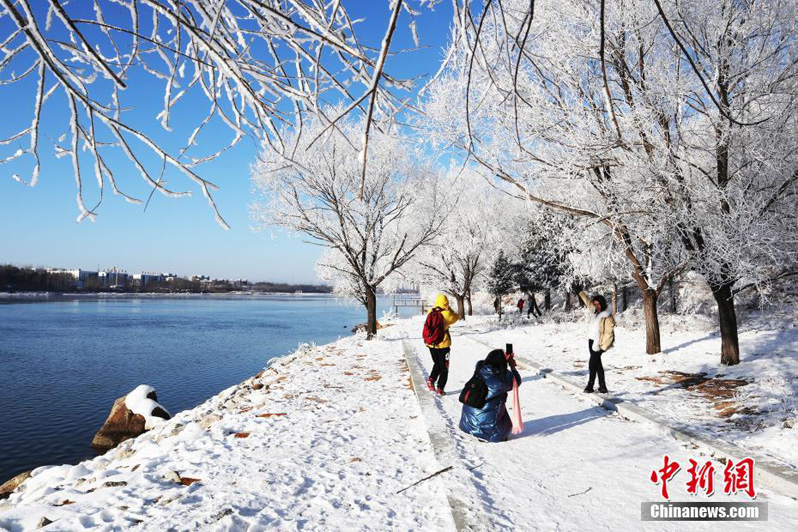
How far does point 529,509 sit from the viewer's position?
3514 mm

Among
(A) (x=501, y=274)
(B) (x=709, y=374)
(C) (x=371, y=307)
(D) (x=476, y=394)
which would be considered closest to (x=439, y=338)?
(D) (x=476, y=394)

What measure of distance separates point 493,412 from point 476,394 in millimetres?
269

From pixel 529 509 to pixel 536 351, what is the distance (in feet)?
34.0

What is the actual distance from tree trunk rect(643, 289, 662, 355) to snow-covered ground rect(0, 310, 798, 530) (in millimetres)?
2896

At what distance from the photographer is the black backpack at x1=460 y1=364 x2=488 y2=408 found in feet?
16.8

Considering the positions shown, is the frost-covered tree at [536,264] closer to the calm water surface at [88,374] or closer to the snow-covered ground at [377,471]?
the calm water surface at [88,374]

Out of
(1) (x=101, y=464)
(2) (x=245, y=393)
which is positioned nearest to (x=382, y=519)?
(1) (x=101, y=464)

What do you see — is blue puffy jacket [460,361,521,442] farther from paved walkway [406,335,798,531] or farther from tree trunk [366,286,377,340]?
tree trunk [366,286,377,340]

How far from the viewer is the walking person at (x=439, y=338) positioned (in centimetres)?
747

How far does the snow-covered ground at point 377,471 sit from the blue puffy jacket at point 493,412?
186 mm

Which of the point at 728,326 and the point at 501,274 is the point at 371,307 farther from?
the point at 501,274

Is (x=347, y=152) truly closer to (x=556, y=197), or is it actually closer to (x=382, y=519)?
(x=556, y=197)

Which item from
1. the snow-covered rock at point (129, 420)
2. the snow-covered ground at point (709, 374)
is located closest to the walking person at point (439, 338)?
the snow-covered ground at point (709, 374)

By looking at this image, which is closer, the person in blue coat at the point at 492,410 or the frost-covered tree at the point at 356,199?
the person in blue coat at the point at 492,410
